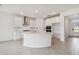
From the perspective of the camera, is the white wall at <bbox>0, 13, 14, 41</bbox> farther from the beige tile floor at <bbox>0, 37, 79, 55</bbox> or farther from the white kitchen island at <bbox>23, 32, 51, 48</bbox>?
the white kitchen island at <bbox>23, 32, 51, 48</bbox>

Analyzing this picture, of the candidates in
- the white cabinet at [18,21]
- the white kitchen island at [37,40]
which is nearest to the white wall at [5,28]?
the white cabinet at [18,21]

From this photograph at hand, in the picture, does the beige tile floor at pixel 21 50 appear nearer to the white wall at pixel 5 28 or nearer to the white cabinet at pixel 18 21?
the white wall at pixel 5 28

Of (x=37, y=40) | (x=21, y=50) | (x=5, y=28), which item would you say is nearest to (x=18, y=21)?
(x=5, y=28)

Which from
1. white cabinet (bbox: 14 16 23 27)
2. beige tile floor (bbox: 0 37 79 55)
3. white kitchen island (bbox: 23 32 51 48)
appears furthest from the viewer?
white kitchen island (bbox: 23 32 51 48)

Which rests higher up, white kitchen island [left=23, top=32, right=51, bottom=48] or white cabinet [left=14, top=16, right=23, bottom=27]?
white cabinet [left=14, top=16, right=23, bottom=27]

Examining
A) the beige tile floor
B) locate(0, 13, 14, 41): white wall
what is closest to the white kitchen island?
the beige tile floor

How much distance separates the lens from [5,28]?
277 centimetres

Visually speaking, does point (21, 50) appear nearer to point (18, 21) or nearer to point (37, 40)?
point (18, 21)

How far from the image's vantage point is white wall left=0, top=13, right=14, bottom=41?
2451 mm

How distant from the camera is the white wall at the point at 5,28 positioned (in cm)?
245

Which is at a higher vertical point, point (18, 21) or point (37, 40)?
point (18, 21)

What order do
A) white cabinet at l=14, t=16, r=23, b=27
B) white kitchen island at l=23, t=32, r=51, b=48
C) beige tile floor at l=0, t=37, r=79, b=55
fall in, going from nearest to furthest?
beige tile floor at l=0, t=37, r=79, b=55
white cabinet at l=14, t=16, r=23, b=27
white kitchen island at l=23, t=32, r=51, b=48
